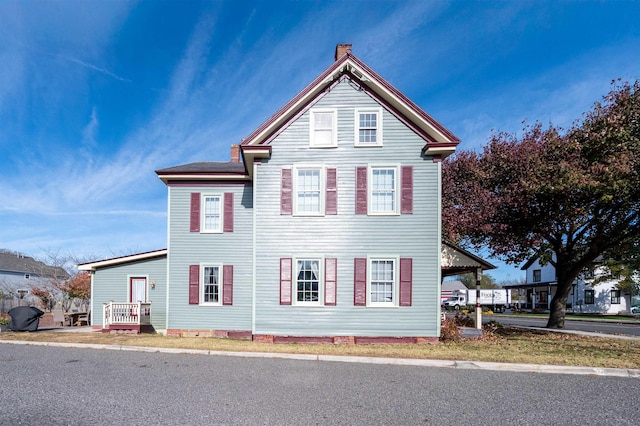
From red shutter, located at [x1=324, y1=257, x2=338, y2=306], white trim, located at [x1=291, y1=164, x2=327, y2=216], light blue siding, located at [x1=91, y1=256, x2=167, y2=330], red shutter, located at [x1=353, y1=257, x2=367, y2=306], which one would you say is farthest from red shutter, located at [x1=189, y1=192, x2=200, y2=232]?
red shutter, located at [x1=353, y1=257, x2=367, y2=306]

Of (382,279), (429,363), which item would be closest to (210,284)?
(382,279)

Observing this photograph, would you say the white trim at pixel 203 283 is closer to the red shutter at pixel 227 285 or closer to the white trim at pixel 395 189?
the red shutter at pixel 227 285

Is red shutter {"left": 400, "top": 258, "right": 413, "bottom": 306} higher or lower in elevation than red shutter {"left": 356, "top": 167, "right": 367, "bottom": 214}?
lower

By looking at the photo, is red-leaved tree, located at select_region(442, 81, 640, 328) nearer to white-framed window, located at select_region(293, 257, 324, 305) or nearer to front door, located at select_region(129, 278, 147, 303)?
white-framed window, located at select_region(293, 257, 324, 305)

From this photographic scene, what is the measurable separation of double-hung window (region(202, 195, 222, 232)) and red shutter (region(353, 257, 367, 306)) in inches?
242

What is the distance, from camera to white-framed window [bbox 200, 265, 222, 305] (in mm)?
16328

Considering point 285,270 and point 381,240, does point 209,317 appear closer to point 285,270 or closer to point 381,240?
point 285,270

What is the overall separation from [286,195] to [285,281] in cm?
320

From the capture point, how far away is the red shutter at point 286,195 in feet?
47.9

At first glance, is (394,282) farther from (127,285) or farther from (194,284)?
(127,285)

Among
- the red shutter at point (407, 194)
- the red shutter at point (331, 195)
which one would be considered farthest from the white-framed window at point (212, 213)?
the red shutter at point (407, 194)

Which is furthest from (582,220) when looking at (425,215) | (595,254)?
(425,215)

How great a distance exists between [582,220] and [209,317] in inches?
695

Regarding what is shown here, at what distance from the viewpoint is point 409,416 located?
6.15 meters
